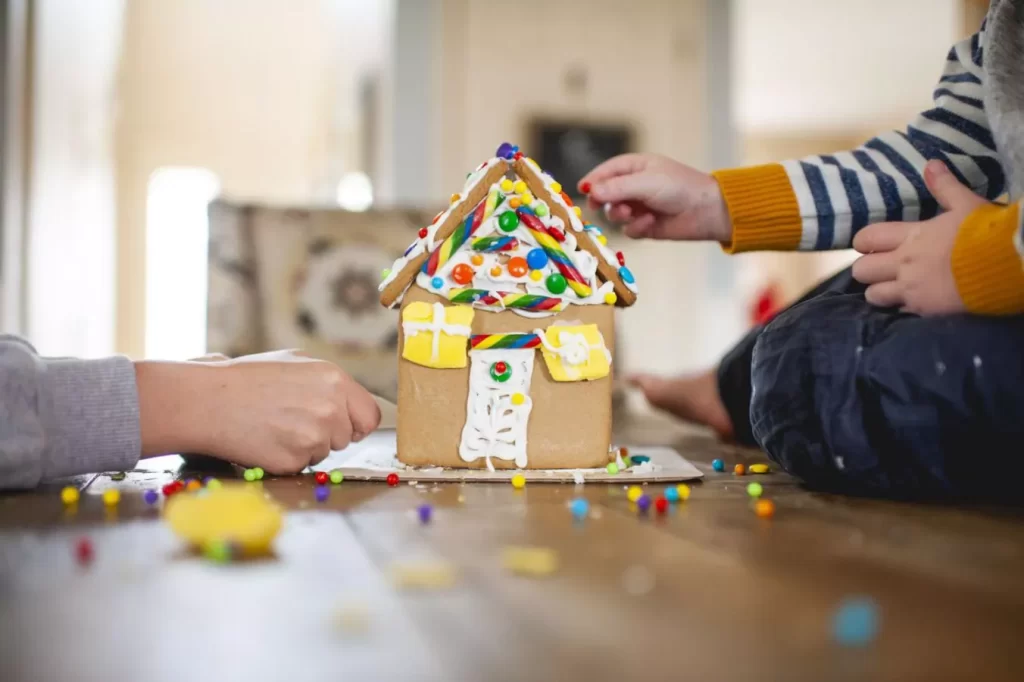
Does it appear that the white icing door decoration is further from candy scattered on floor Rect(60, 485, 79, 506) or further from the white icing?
candy scattered on floor Rect(60, 485, 79, 506)

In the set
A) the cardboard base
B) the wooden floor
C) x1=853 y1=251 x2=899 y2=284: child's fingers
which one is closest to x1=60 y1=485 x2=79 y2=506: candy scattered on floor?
the wooden floor

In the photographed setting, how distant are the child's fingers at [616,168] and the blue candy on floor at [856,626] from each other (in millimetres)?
733

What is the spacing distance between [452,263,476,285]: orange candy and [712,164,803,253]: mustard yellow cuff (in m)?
0.39

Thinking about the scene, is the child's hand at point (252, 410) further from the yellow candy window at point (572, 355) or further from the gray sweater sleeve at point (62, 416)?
the yellow candy window at point (572, 355)

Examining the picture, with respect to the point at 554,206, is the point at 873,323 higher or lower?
lower

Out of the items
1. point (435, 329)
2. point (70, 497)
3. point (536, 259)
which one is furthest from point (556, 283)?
point (70, 497)

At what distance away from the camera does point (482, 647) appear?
388 millimetres

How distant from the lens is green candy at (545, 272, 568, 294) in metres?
0.90

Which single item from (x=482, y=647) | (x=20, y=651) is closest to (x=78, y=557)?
(x=20, y=651)

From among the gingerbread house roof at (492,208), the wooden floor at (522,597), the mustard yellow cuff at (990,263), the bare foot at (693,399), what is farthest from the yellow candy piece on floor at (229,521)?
the bare foot at (693,399)

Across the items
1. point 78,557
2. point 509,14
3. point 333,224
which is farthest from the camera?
point 509,14

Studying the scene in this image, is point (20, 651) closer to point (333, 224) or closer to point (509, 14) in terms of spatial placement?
point (333, 224)

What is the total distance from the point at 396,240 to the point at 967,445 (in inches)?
58.9

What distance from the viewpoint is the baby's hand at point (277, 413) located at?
85 cm
